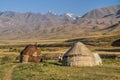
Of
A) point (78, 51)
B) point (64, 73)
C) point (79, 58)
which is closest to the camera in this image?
point (64, 73)

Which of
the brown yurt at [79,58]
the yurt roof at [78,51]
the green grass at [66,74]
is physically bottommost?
the green grass at [66,74]

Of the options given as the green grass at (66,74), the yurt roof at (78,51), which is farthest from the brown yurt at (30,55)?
the green grass at (66,74)

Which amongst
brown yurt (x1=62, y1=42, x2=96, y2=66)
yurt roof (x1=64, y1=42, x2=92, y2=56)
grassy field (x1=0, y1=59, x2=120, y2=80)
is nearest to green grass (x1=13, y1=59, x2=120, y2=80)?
grassy field (x1=0, y1=59, x2=120, y2=80)

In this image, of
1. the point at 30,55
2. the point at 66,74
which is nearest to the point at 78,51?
the point at 30,55

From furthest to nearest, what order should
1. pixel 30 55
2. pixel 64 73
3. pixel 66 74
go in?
1. pixel 30 55
2. pixel 64 73
3. pixel 66 74

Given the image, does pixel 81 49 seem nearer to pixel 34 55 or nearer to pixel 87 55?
pixel 87 55

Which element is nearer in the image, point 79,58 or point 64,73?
point 64,73

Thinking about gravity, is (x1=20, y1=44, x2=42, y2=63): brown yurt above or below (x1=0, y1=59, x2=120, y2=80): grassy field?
above

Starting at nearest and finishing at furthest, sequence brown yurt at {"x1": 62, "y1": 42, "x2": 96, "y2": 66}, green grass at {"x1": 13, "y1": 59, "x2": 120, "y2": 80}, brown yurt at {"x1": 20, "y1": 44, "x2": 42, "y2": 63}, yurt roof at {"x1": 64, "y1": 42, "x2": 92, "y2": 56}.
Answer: green grass at {"x1": 13, "y1": 59, "x2": 120, "y2": 80} < brown yurt at {"x1": 62, "y1": 42, "x2": 96, "y2": 66} < yurt roof at {"x1": 64, "y1": 42, "x2": 92, "y2": 56} < brown yurt at {"x1": 20, "y1": 44, "x2": 42, "y2": 63}

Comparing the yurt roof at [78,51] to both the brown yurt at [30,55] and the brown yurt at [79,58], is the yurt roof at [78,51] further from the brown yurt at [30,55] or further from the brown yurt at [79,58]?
the brown yurt at [30,55]

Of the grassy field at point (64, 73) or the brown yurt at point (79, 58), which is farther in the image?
the brown yurt at point (79, 58)

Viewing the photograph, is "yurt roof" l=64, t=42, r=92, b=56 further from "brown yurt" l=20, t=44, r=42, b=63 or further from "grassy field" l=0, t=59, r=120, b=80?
"brown yurt" l=20, t=44, r=42, b=63

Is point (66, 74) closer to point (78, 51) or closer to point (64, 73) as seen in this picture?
point (64, 73)

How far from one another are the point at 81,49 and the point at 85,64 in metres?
3.03
